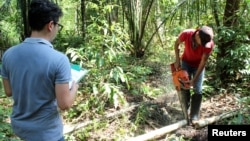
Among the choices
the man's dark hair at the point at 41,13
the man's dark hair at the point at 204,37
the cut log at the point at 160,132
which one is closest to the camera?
the man's dark hair at the point at 41,13

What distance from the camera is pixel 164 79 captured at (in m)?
6.63

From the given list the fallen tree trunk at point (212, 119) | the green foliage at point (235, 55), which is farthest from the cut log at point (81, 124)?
the green foliage at point (235, 55)

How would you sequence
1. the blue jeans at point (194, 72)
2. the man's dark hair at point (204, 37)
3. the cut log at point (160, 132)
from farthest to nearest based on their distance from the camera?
1. the blue jeans at point (194, 72)
2. the cut log at point (160, 132)
3. the man's dark hair at point (204, 37)

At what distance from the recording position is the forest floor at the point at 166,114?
4441 millimetres

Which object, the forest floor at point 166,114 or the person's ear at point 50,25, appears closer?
the person's ear at point 50,25

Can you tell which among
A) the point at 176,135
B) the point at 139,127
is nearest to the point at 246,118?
the point at 176,135

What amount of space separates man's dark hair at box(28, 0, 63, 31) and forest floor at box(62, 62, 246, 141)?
8.23ft

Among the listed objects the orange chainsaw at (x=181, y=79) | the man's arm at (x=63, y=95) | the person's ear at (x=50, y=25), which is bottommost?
the orange chainsaw at (x=181, y=79)

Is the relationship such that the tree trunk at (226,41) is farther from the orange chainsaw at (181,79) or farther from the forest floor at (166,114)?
the orange chainsaw at (181,79)

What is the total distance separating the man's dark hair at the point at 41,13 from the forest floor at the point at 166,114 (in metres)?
2.51

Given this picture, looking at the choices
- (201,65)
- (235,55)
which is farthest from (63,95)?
(235,55)

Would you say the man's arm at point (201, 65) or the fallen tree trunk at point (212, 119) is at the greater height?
the man's arm at point (201, 65)

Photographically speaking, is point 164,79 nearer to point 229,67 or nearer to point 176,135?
point 229,67

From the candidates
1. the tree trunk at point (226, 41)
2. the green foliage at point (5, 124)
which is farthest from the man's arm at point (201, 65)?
the green foliage at point (5, 124)
